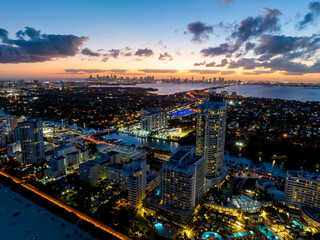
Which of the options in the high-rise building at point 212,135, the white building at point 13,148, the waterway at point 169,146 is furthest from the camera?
the white building at point 13,148

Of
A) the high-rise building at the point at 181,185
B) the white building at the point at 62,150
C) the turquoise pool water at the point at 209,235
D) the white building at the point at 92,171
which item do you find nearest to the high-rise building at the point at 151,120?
the white building at the point at 62,150

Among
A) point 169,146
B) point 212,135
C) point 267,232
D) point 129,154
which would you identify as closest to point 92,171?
point 129,154

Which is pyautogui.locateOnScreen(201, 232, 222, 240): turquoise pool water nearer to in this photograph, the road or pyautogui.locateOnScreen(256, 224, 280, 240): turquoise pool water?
pyautogui.locateOnScreen(256, 224, 280, 240): turquoise pool water

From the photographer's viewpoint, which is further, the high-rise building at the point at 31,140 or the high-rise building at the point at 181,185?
the high-rise building at the point at 31,140

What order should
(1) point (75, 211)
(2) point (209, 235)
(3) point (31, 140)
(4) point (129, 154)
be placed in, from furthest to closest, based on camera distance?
(4) point (129, 154) → (3) point (31, 140) → (1) point (75, 211) → (2) point (209, 235)

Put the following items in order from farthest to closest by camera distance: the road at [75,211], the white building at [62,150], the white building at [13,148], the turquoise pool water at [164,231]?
1. the white building at [13,148]
2. the white building at [62,150]
3. the road at [75,211]
4. the turquoise pool water at [164,231]

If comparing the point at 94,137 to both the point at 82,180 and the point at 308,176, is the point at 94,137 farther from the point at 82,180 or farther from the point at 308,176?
the point at 308,176

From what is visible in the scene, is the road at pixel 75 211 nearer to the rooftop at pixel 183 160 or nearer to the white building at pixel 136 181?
the white building at pixel 136 181

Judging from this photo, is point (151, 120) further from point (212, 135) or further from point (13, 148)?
point (13, 148)
